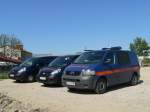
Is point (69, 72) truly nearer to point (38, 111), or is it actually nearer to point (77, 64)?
point (77, 64)

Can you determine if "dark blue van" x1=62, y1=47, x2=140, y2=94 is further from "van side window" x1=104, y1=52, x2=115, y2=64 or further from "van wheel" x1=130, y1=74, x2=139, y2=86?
"van wheel" x1=130, y1=74, x2=139, y2=86

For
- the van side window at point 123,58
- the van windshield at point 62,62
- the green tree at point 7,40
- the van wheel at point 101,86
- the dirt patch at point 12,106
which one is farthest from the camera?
the green tree at point 7,40

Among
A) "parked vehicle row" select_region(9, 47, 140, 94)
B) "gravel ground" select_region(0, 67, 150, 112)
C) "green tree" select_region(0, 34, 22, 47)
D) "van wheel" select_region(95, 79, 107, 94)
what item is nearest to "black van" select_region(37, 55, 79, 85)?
"parked vehicle row" select_region(9, 47, 140, 94)

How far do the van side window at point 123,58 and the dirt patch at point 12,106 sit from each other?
5542mm

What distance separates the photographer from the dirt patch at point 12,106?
38.1 ft

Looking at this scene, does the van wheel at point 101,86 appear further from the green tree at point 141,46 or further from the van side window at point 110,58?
the green tree at point 141,46

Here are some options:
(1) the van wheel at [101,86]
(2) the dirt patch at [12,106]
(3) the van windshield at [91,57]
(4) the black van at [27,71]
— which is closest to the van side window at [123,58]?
(3) the van windshield at [91,57]

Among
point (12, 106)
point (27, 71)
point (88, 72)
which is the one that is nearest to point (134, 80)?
point (88, 72)

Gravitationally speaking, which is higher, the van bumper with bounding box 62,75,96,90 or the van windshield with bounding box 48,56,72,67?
the van windshield with bounding box 48,56,72,67

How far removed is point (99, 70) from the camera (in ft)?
45.3

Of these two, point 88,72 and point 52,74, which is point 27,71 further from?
point 88,72

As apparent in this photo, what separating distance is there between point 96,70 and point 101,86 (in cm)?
82

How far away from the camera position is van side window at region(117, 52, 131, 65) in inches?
615

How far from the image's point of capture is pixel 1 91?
16.1 meters
